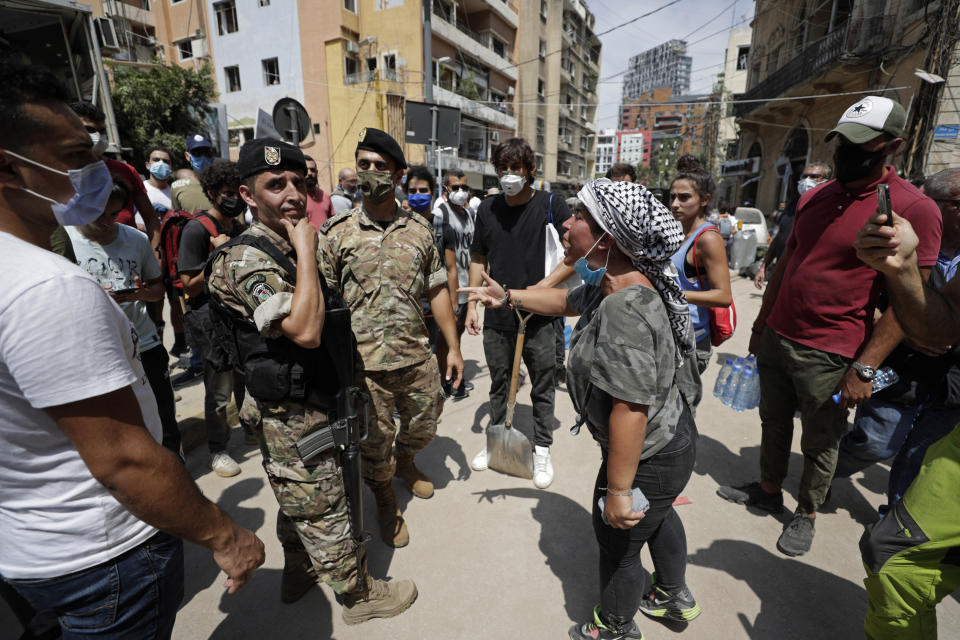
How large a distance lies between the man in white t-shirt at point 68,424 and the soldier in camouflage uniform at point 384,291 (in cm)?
123

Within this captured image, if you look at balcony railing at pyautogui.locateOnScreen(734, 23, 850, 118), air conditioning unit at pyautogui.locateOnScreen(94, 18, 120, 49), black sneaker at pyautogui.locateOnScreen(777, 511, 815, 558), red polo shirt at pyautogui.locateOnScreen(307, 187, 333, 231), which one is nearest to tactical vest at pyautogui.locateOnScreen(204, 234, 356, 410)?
black sneaker at pyautogui.locateOnScreen(777, 511, 815, 558)

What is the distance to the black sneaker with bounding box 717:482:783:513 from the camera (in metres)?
2.79

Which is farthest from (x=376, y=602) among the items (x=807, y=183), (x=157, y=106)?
(x=157, y=106)

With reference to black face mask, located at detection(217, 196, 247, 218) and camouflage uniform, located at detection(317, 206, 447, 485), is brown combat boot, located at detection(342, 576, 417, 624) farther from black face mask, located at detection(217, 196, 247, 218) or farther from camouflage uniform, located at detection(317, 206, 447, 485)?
A: black face mask, located at detection(217, 196, 247, 218)

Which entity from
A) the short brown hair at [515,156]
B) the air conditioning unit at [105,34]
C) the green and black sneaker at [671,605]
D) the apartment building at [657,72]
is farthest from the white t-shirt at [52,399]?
the apartment building at [657,72]

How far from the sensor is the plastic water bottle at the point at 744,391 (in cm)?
393

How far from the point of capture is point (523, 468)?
305 centimetres

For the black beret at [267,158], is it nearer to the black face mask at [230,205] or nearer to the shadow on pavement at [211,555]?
the black face mask at [230,205]

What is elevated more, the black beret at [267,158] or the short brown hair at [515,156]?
the short brown hair at [515,156]

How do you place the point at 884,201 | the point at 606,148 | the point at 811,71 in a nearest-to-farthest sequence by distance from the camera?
1. the point at 884,201
2. the point at 811,71
3. the point at 606,148

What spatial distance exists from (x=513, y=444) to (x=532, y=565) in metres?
0.80

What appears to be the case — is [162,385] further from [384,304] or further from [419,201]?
[419,201]

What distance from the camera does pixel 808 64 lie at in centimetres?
1427

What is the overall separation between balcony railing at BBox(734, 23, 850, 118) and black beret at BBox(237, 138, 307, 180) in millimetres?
16466
